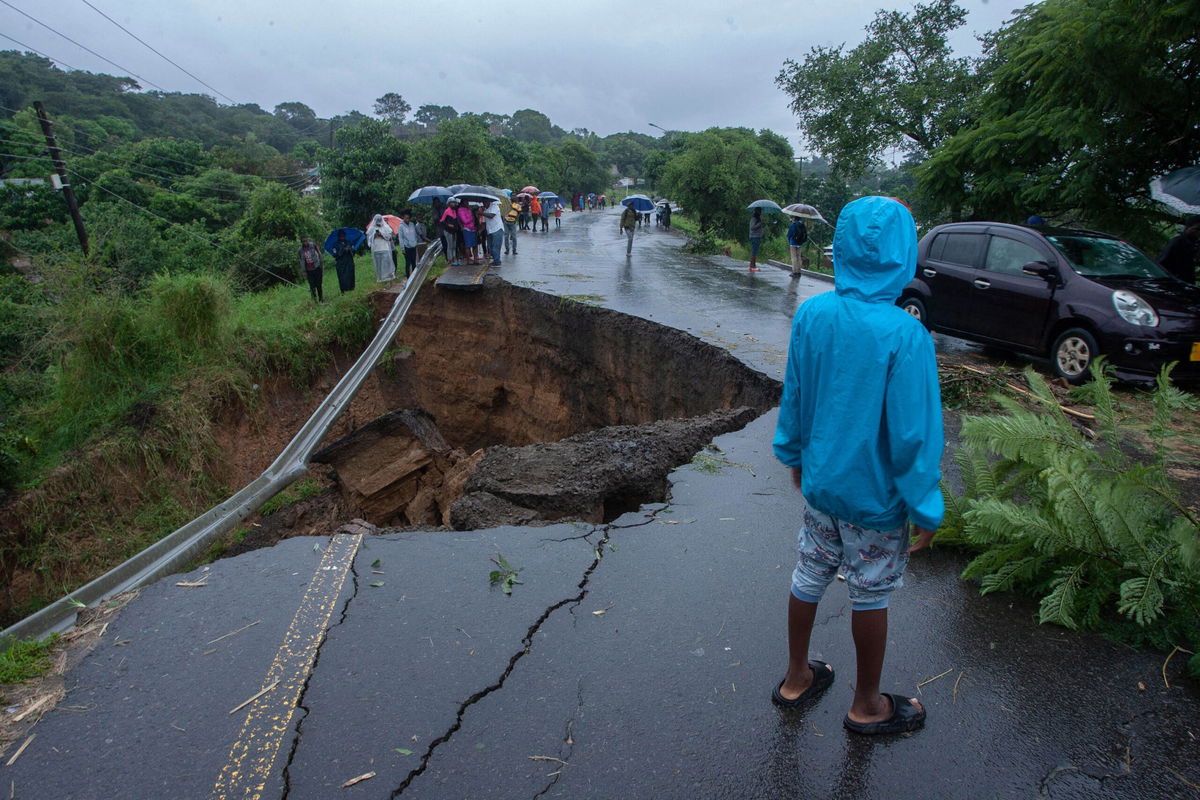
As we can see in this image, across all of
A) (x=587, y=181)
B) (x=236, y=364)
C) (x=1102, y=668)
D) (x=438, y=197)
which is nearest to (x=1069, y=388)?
(x=1102, y=668)

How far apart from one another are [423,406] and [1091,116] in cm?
1317

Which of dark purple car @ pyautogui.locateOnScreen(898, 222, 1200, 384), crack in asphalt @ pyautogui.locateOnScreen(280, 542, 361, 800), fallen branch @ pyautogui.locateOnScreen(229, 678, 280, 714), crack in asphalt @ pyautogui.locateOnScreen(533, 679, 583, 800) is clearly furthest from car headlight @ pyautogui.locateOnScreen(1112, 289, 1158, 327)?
fallen branch @ pyautogui.locateOnScreen(229, 678, 280, 714)

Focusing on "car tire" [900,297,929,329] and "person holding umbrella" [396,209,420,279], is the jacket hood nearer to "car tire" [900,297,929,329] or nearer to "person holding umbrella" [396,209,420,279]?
"car tire" [900,297,929,329]

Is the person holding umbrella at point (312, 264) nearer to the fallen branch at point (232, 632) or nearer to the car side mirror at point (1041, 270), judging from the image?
the fallen branch at point (232, 632)

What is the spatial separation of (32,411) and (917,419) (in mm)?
14574

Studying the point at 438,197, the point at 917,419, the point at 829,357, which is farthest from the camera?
the point at 438,197

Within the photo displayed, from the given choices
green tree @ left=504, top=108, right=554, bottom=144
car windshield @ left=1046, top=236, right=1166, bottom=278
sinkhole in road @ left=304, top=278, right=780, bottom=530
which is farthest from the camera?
green tree @ left=504, top=108, right=554, bottom=144

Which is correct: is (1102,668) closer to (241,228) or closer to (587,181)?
(241,228)

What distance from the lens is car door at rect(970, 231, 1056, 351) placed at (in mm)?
7957

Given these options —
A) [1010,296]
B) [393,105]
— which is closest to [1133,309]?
[1010,296]

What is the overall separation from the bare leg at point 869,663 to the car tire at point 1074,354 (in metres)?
6.35

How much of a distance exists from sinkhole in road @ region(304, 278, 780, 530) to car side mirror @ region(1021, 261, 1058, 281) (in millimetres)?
3285

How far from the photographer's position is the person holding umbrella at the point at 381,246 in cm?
1588

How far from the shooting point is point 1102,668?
9.84ft
